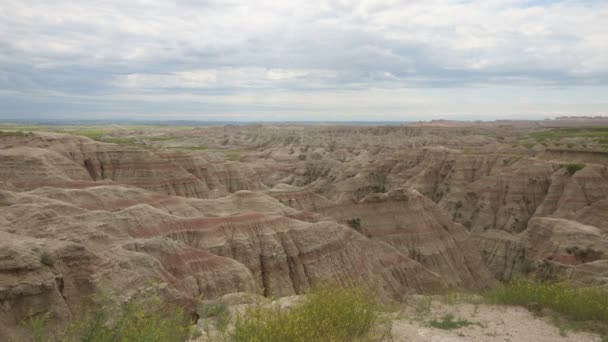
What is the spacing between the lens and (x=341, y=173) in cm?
8894

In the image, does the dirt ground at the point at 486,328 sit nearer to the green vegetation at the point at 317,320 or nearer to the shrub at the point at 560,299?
the shrub at the point at 560,299

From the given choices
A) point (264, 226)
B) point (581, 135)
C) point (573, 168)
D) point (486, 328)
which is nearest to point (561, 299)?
point (486, 328)

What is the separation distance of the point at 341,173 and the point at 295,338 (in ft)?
263

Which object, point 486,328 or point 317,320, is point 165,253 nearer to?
point 317,320

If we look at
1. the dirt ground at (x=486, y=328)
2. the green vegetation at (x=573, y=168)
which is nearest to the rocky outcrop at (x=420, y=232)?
the dirt ground at (x=486, y=328)

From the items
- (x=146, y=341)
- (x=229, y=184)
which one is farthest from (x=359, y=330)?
(x=229, y=184)

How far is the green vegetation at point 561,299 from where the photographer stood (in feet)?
44.8

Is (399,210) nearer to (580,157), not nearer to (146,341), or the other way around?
(146,341)

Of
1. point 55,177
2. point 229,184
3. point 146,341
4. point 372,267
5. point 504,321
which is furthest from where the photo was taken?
point 229,184

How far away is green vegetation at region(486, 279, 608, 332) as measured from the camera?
1364 centimetres

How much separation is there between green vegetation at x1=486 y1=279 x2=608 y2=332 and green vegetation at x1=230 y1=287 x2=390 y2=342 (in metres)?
6.07

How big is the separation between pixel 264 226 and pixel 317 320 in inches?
810

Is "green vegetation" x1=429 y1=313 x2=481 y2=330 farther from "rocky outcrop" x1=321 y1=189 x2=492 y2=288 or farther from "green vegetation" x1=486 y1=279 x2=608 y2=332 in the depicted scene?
"rocky outcrop" x1=321 y1=189 x2=492 y2=288

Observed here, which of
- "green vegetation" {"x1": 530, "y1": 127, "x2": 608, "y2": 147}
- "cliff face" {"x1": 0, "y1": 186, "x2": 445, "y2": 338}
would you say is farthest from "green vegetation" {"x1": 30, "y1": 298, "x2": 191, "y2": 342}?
"green vegetation" {"x1": 530, "y1": 127, "x2": 608, "y2": 147}
